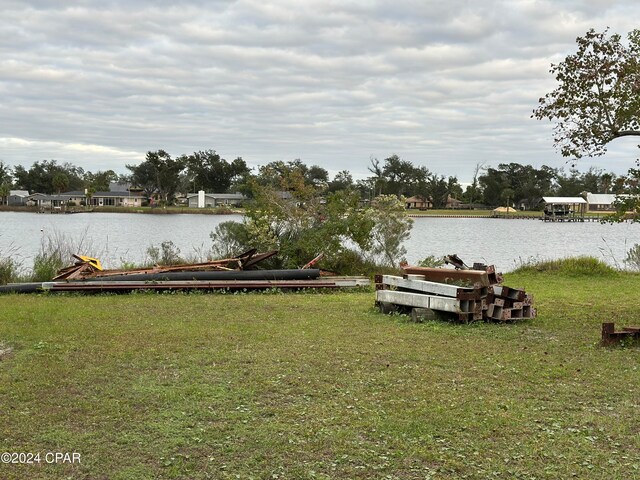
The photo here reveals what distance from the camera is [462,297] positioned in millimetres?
10484

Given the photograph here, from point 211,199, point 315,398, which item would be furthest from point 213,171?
point 315,398

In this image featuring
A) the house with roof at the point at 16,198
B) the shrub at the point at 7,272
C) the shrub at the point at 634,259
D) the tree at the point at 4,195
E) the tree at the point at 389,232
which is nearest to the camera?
the shrub at the point at 7,272

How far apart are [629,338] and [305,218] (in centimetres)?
1209

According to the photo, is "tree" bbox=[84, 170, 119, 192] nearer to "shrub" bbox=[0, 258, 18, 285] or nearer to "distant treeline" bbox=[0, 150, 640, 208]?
"distant treeline" bbox=[0, 150, 640, 208]

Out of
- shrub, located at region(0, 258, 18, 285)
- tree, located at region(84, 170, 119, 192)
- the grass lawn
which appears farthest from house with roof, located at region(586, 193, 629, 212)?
the grass lawn

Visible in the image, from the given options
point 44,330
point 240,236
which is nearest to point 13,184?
point 240,236

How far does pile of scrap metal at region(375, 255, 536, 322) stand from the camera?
10.6 m

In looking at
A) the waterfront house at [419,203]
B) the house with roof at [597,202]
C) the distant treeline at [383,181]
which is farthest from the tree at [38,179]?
the house with roof at [597,202]

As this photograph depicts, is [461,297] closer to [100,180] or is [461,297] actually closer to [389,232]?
[389,232]

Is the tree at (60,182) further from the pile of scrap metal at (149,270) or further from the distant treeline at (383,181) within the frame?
the pile of scrap metal at (149,270)

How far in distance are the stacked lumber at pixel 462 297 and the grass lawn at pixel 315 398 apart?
308 mm

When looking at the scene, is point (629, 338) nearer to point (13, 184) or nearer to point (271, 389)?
point (271, 389)

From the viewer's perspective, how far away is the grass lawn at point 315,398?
482 cm

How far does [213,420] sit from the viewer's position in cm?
564
